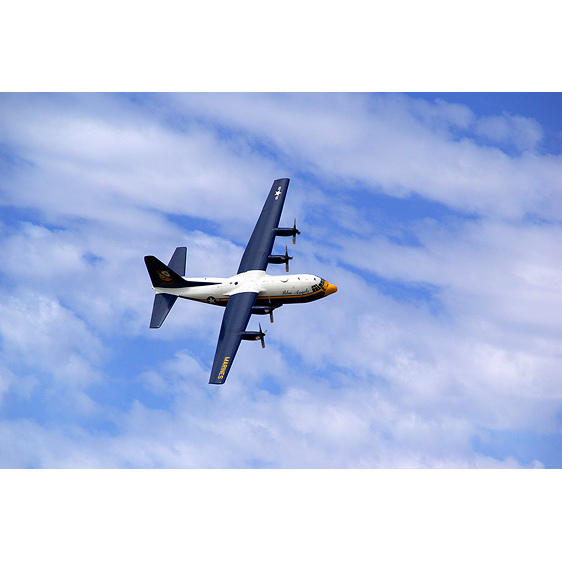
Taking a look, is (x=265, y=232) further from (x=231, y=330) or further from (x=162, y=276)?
(x=231, y=330)

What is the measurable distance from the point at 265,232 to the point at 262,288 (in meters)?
8.90

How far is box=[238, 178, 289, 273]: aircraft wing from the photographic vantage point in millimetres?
75812

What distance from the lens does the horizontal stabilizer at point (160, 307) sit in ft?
236

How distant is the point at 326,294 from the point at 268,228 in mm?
10874

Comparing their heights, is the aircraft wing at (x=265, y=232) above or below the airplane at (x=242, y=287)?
above

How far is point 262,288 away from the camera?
7269 cm

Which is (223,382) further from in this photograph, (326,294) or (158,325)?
(326,294)

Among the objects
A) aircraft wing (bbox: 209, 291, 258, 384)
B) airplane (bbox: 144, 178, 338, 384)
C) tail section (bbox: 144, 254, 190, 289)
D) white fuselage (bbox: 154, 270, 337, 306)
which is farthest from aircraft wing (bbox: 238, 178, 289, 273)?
tail section (bbox: 144, 254, 190, 289)

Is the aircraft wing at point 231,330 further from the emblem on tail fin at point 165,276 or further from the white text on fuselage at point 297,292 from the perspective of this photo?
the emblem on tail fin at point 165,276

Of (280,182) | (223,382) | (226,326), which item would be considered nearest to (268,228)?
(280,182)

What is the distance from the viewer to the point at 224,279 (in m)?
74.4

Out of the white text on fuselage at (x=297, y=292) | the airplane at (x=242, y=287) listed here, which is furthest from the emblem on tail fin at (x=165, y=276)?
the white text on fuselage at (x=297, y=292)

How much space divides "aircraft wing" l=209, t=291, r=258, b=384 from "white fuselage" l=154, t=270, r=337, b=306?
1.19 meters

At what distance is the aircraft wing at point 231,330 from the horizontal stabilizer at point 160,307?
648cm
